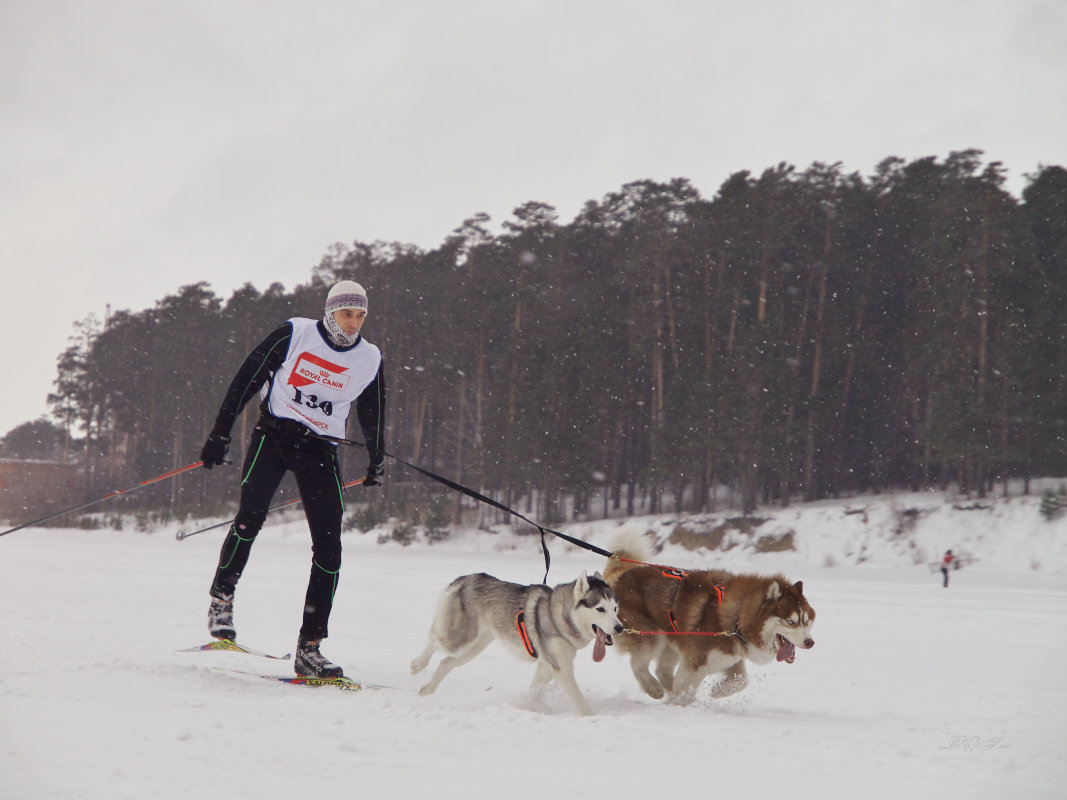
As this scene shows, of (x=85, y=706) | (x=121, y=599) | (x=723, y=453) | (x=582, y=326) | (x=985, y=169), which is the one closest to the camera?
(x=85, y=706)

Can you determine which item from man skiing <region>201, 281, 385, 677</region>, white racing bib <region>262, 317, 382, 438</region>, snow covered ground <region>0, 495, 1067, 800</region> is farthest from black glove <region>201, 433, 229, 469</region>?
snow covered ground <region>0, 495, 1067, 800</region>

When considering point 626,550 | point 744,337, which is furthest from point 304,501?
point 744,337

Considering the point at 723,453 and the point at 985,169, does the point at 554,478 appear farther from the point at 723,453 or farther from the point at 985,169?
the point at 985,169

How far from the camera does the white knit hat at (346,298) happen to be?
486 cm

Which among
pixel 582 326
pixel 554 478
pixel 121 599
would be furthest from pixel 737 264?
pixel 121 599

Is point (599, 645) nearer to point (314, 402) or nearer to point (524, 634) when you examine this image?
point (524, 634)

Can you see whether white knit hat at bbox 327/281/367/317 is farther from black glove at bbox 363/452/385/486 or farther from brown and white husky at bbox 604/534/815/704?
brown and white husky at bbox 604/534/815/704

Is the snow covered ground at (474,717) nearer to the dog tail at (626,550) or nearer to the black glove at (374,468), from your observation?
the dog tail at (626,550)

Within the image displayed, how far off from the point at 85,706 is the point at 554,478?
26875mm

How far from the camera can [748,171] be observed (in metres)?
30.2

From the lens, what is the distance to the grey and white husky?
15.4 feet

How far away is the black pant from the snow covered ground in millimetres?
562

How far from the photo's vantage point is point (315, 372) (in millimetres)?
4871

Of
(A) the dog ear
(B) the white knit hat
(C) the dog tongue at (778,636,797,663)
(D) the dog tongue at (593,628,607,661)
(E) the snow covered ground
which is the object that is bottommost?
(E) the snow covered ground
